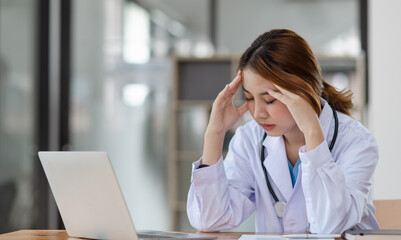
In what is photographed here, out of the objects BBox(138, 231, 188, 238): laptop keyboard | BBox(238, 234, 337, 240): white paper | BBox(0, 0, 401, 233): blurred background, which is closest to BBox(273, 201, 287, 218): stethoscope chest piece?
BBox(238, 234, 337, 240): white paper

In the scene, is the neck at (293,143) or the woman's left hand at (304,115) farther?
the neck at (293,143)

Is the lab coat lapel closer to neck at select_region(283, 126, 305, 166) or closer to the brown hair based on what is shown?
neck at select_region(283, 126, 305, 166)

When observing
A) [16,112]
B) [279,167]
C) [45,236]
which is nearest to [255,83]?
[279,167]

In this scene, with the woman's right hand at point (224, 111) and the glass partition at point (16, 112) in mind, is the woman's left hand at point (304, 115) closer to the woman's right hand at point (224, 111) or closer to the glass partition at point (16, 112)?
the woman's right hand at point (224, 111)

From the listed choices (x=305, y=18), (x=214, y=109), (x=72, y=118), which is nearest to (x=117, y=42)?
(x=72, y=118)

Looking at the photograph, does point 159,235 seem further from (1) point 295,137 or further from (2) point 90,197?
(1) point 295,137

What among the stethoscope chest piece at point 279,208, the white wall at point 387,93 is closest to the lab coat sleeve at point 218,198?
the stethoscope chest piece at point 279,208

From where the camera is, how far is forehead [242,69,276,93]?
75.9 inches

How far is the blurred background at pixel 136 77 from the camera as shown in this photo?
479 centimetres

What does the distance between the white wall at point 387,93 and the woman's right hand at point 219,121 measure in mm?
1456

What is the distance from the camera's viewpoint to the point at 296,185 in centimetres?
197

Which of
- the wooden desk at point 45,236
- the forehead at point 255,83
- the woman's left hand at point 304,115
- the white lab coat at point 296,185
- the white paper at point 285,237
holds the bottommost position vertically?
the wooden desk at point 45,236

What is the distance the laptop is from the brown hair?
553mm

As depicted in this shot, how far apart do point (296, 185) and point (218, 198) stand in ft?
0.83
